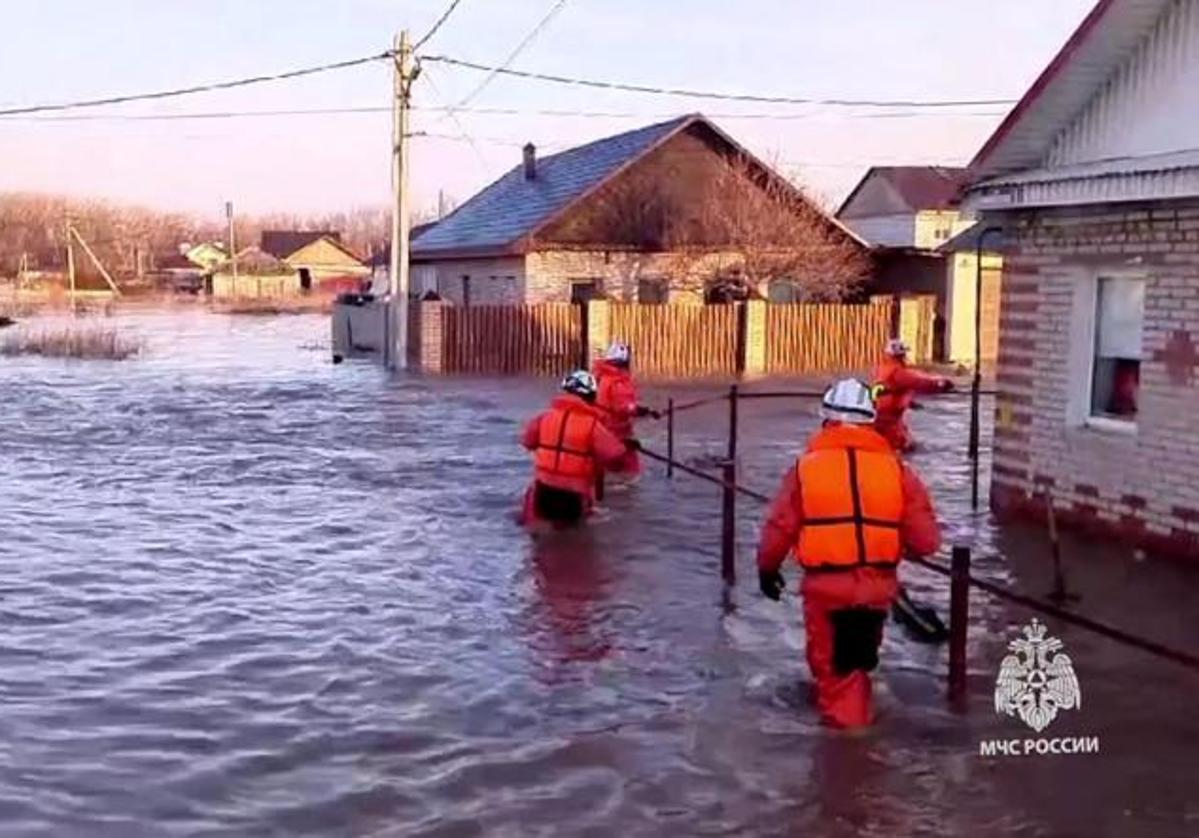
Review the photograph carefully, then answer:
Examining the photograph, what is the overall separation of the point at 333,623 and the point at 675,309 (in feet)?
78.6

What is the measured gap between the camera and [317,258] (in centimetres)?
11925

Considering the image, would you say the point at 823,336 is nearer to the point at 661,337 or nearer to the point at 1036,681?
the point at 661,337

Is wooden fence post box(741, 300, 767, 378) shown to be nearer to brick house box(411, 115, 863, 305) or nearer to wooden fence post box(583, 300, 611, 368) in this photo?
brick house box(411, 115, 863, 305)

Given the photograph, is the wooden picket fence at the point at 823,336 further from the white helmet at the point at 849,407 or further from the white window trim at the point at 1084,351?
the white helmet at the point at 849,407

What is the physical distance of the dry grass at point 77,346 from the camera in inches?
1428

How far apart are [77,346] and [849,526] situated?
3338cm

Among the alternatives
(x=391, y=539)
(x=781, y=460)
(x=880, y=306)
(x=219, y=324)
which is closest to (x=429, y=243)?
(x=880, y=306)

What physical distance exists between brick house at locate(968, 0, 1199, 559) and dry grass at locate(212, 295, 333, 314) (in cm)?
5573

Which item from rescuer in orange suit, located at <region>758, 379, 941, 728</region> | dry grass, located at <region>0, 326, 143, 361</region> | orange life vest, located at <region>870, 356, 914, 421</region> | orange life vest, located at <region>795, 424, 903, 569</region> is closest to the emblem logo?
rescuer in orange suit, located at <region>758, 379, 941, 728</region>

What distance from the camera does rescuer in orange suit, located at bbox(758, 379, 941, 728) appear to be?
664cm

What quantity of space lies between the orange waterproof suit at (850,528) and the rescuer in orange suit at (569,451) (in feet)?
14.7

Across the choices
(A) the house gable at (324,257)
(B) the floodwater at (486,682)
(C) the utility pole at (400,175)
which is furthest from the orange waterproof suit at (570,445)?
(A) the house gable at (324,257)

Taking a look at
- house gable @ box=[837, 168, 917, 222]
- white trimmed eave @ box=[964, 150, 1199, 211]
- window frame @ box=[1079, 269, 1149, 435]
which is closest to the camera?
white trimmed eave @ box=[964, 150, 1199, 211]

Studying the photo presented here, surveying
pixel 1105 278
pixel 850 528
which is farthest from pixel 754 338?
pixel 850 528
